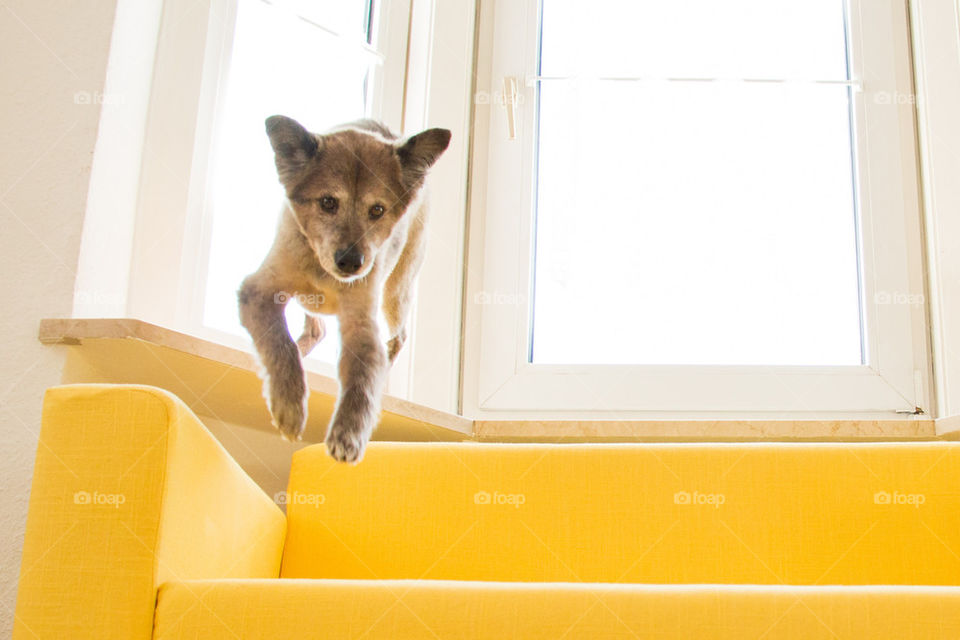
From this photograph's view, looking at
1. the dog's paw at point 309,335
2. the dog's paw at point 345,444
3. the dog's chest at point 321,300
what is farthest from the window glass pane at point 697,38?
the dog's paw at point 345,444

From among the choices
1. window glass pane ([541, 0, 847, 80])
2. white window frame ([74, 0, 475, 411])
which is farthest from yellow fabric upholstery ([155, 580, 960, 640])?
window glass pane ([541, 0, 847, 80])

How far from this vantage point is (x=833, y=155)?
228 centimetres

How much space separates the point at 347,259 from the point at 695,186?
160 centimetres

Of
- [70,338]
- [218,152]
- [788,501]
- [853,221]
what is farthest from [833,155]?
[70,338]

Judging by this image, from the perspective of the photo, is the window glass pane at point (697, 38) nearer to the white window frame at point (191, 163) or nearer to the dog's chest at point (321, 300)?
the white window frame at point (191, 163)

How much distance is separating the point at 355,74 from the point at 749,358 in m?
1.13

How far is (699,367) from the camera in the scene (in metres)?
2.12

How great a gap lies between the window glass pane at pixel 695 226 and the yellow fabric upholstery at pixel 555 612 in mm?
1226

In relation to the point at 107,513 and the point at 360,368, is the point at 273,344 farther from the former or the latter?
the point at 107,513

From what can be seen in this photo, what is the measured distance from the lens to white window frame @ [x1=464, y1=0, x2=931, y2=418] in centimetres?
209

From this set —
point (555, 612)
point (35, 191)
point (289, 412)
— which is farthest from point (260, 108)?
point (555, 612)

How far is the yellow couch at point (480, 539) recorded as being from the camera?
0.96 metres

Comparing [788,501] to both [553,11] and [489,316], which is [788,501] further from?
[553,11]

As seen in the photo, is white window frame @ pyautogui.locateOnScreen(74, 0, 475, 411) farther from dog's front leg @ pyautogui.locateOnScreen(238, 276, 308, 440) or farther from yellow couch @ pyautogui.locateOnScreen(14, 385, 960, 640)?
dog's front leg @ pyautogui.locateOnScreen(238, 276, 308, 440)
